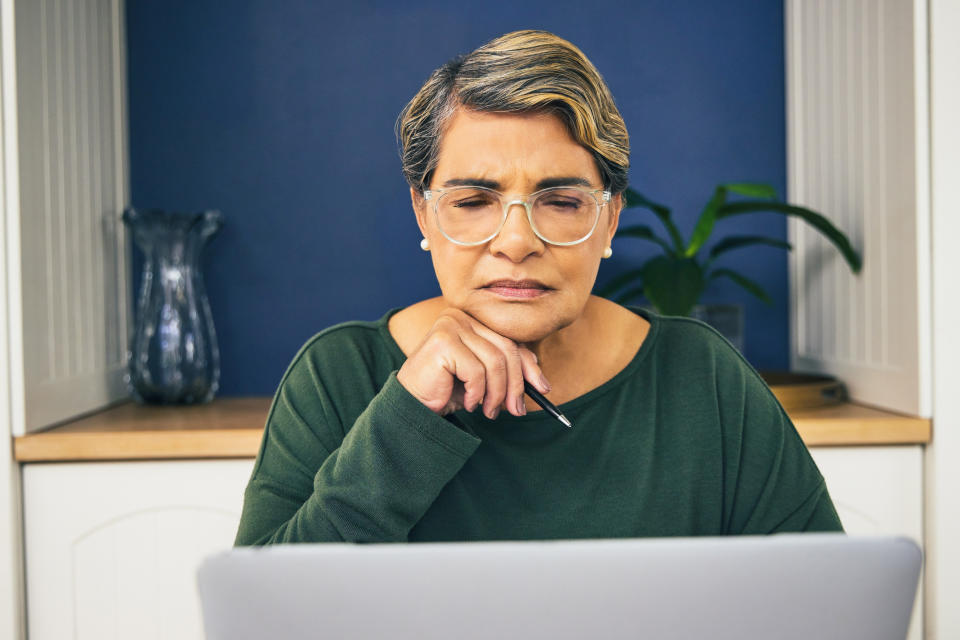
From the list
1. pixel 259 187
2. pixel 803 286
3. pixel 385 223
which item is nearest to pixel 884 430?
pixel 803 286

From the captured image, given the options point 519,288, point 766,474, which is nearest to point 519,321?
point 519,288

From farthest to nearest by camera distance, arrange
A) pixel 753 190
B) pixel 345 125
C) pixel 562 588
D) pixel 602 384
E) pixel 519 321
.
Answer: pixel 345 125 < pixel 753 190 < pixel 602 384 < pixel 519 321 < pixel 562 588

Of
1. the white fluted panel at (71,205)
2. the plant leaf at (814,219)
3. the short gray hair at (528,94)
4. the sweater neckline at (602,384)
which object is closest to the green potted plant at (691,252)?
the plant leaf at (814,219)

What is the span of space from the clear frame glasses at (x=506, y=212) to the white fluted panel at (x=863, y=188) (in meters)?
0.82

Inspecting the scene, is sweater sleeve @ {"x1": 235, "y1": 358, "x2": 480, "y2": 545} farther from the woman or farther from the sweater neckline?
the sweater neckline

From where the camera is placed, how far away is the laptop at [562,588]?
0.40 m

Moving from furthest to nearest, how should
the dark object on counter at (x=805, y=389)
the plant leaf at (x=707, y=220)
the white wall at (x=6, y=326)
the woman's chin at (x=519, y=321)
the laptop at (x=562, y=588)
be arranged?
the plant leaf at (x=707, y=220), the dark object on counter at (x=805, y=389), the white wall at (x=6, y=326), the woman's chin at (x=519, y=321), the laptop at (x=562, y=588)

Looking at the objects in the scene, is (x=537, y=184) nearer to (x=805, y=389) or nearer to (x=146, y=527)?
(x=805, y=389)

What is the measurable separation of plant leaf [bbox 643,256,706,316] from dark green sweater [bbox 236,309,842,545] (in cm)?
51

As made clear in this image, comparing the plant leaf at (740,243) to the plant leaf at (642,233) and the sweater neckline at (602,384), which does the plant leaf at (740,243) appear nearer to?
the plant leaf at (642,233)

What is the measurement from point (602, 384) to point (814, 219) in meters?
0.83

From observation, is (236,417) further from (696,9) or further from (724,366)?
(696,9)

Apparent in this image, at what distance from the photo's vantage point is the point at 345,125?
1922mm

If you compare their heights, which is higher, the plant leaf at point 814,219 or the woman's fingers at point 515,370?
the plant leaf at point 814,219
